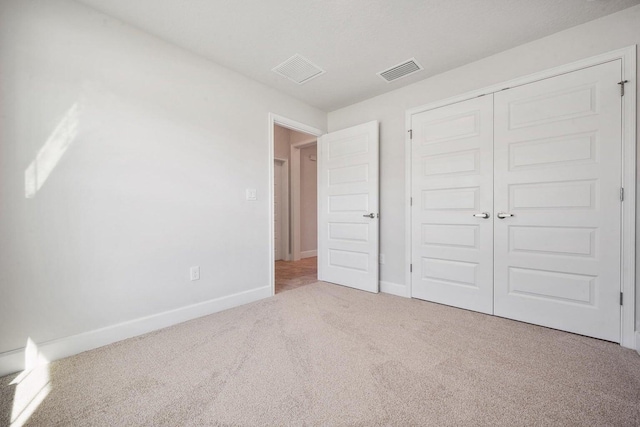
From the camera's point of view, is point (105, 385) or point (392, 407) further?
point (105, 385)

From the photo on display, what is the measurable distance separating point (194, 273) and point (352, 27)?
8.27 ft

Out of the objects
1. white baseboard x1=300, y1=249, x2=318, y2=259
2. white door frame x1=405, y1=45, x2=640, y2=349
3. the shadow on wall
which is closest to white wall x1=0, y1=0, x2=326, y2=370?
the shadow on wall

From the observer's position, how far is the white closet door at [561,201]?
6.46 ft

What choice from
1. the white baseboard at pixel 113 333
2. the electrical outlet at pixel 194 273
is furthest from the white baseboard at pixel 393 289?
the electrical outlet at pixel 194 273

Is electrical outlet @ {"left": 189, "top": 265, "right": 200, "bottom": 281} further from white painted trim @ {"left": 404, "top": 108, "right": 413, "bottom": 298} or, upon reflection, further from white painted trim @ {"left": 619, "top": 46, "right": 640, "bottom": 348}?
white painted trim @ {"left": 619, "top": 46, "right": 640, "bottom": 348}

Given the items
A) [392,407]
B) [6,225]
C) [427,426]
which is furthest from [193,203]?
[427,426]

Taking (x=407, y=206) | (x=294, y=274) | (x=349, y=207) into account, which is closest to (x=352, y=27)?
(x=407, y=206)

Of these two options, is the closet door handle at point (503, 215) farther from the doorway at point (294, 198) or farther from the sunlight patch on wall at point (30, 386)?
the sunlight patch on wall at point (30, 386)

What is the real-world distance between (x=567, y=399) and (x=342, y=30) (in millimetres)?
2780

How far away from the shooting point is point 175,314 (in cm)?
231

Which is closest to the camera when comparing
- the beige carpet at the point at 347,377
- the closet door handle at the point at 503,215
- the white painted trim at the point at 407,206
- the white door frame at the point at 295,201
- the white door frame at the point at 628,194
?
the beige carpet at the point at 347,377

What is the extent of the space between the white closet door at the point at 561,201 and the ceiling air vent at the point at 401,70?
816mm

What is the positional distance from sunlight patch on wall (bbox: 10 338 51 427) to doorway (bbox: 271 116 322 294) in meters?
3.23

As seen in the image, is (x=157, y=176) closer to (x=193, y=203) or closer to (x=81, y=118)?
(x=193, y=203)
